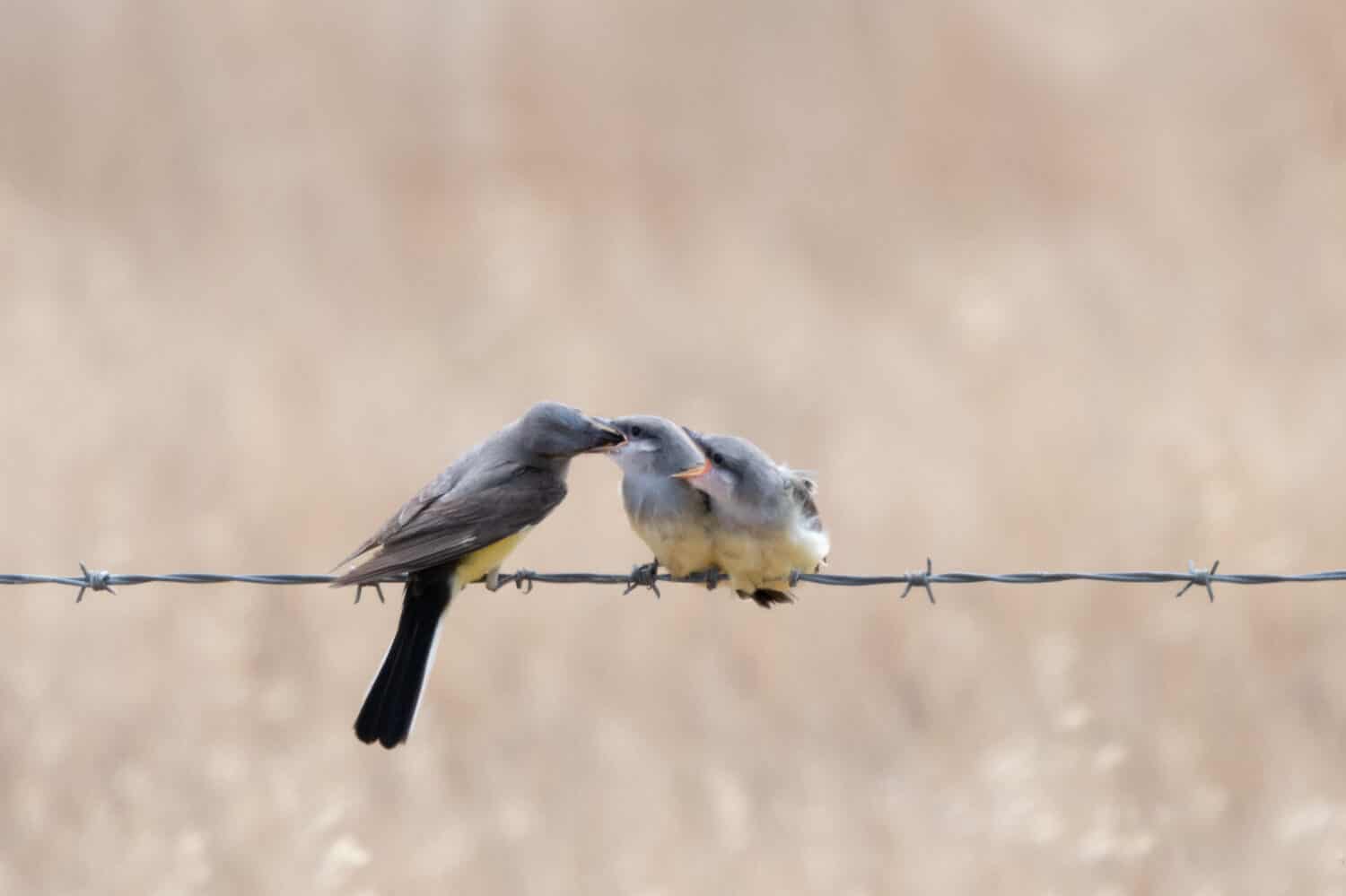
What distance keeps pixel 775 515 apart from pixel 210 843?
2.58 meters

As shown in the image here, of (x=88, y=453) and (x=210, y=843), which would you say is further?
(x=88, y=453)

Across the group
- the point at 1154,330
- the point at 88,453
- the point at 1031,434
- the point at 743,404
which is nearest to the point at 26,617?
the point at 88,453

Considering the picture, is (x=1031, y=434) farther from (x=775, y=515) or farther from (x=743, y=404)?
(x=775, y=515)

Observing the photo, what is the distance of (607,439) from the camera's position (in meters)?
5.94

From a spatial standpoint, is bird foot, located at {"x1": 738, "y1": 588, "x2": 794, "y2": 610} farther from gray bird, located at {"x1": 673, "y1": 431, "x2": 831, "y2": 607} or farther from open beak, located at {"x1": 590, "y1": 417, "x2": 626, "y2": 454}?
open beak, located at {"x1": 590, "y1": 417, "x2": 626, "y2": 454}

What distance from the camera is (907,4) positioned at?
1324cm

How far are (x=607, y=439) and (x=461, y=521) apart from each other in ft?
1.95

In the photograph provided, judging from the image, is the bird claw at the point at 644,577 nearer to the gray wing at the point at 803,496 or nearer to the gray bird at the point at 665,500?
the gray bird at the point at 665,500

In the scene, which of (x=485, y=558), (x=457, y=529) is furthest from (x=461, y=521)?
(x=485, y=558)

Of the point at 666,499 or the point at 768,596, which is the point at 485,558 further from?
the point at 768,596

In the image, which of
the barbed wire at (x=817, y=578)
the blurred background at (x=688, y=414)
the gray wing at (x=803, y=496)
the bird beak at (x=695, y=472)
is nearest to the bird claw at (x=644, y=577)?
the barbed wire at (x=817, y=578)

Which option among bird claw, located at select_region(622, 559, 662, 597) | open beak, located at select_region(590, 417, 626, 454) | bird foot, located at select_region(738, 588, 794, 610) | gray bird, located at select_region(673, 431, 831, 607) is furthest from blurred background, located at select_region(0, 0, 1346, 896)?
open beak, located at select_region(590, 417, 626, 454)

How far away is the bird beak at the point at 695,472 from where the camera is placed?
564 cm

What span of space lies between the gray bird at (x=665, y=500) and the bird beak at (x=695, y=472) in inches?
2.1
